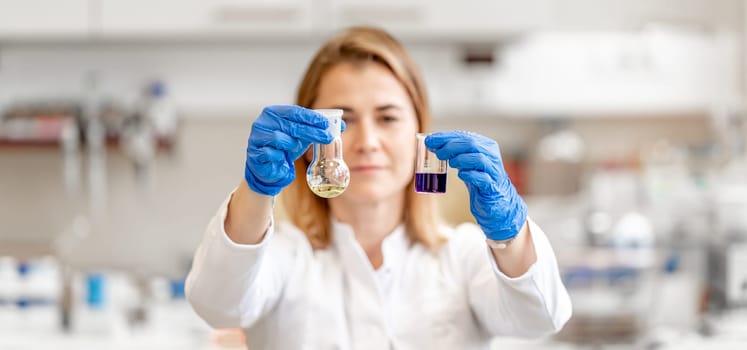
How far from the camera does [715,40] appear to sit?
3174 mm

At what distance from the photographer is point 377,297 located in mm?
1421

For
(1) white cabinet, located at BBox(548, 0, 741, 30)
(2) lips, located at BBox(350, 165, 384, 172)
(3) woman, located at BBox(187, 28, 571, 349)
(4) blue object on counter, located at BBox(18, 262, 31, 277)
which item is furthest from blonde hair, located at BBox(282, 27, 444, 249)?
(1) white cabinet, located at BBox(548, 0, 741, 30)

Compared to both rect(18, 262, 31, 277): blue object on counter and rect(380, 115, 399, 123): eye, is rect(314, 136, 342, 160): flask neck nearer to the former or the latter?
rect(380, 115, 399, 123): eye

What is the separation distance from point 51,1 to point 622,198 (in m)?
1.95

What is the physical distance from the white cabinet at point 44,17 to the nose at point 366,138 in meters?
1.79

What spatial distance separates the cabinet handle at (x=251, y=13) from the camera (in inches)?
112

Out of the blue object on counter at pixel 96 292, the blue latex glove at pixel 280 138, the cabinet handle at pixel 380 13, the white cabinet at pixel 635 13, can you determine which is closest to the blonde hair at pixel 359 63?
the blue latex glove at pixel 280 138

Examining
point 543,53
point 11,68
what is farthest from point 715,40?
point 11,68

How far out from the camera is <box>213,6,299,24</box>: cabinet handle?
2.84m

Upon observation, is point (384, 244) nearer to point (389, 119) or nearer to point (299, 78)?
point (389, 119)

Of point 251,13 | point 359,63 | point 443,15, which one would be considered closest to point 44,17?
point 251,13

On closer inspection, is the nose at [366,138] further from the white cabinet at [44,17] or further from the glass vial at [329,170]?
the white cabinet at [44,17]

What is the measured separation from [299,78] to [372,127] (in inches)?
71.5

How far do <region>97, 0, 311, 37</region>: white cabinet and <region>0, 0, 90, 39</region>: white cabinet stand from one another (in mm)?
68
